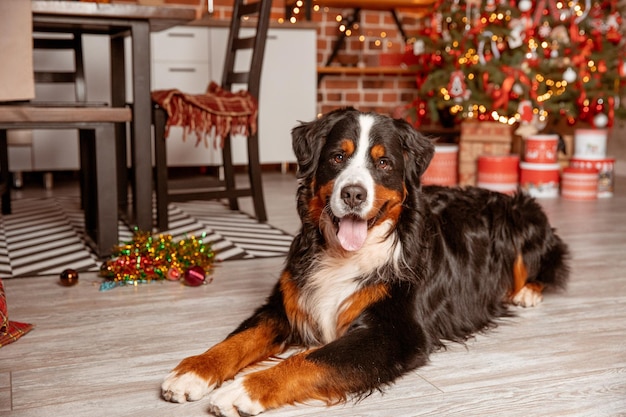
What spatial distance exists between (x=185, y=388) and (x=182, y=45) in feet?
14.7

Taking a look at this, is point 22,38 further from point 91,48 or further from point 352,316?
point 91,48

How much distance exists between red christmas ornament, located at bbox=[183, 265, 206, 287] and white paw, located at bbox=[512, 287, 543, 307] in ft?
3.70

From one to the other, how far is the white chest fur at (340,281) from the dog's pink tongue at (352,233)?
0.11 feet

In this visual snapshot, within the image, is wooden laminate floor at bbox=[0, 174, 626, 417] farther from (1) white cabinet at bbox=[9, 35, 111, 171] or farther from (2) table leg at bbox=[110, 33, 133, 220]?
(1) white cabinet at bbox=[9, 35, 111, 171]

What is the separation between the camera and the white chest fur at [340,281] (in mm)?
1858

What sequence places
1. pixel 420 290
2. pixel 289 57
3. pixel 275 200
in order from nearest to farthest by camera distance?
pixel 420 290
pixel 275 200
pixel 289 57

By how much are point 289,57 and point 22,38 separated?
3.27 metres

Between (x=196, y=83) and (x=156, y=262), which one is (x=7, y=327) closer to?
(x=156, y=262)

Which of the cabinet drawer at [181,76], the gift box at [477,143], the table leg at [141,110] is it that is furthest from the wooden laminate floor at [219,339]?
the cabinet drawer at [181,76]

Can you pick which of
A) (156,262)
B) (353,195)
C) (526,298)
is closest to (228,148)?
(156,262)

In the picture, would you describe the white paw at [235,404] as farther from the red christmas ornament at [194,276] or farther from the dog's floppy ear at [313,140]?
the red christmas ornament at [194,276]

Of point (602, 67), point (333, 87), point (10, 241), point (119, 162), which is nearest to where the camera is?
point (10, 241)

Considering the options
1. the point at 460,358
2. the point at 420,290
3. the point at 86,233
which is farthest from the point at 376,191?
the point at 86,233

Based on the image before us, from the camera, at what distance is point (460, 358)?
191 cm
